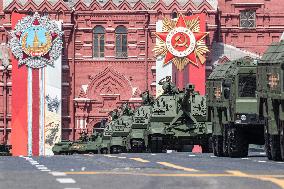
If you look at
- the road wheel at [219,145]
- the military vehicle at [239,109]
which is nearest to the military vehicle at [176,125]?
the road wheel at [219,145]

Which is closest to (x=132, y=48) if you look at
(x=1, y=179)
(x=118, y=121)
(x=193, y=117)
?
(x=118, y=121)

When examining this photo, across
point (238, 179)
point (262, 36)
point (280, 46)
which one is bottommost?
point (238, 179)

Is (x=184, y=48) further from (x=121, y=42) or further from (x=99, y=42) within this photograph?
(x=99, y=42)

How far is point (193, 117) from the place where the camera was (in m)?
46.8

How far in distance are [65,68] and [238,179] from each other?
76.8 meters

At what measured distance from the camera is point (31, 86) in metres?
87.6

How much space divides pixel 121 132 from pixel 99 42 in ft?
106

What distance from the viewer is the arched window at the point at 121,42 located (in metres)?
92.0

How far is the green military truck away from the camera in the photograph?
24.2 m

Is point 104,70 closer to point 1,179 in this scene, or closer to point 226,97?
point 226,97

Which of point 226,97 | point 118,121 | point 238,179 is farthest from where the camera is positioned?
point 118,121

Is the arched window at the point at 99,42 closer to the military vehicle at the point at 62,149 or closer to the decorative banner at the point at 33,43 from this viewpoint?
the decorative banner at the point at 33,43

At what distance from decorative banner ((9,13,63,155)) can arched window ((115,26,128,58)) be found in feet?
21.8

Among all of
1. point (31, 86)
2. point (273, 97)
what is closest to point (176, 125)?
point (273, 97)
